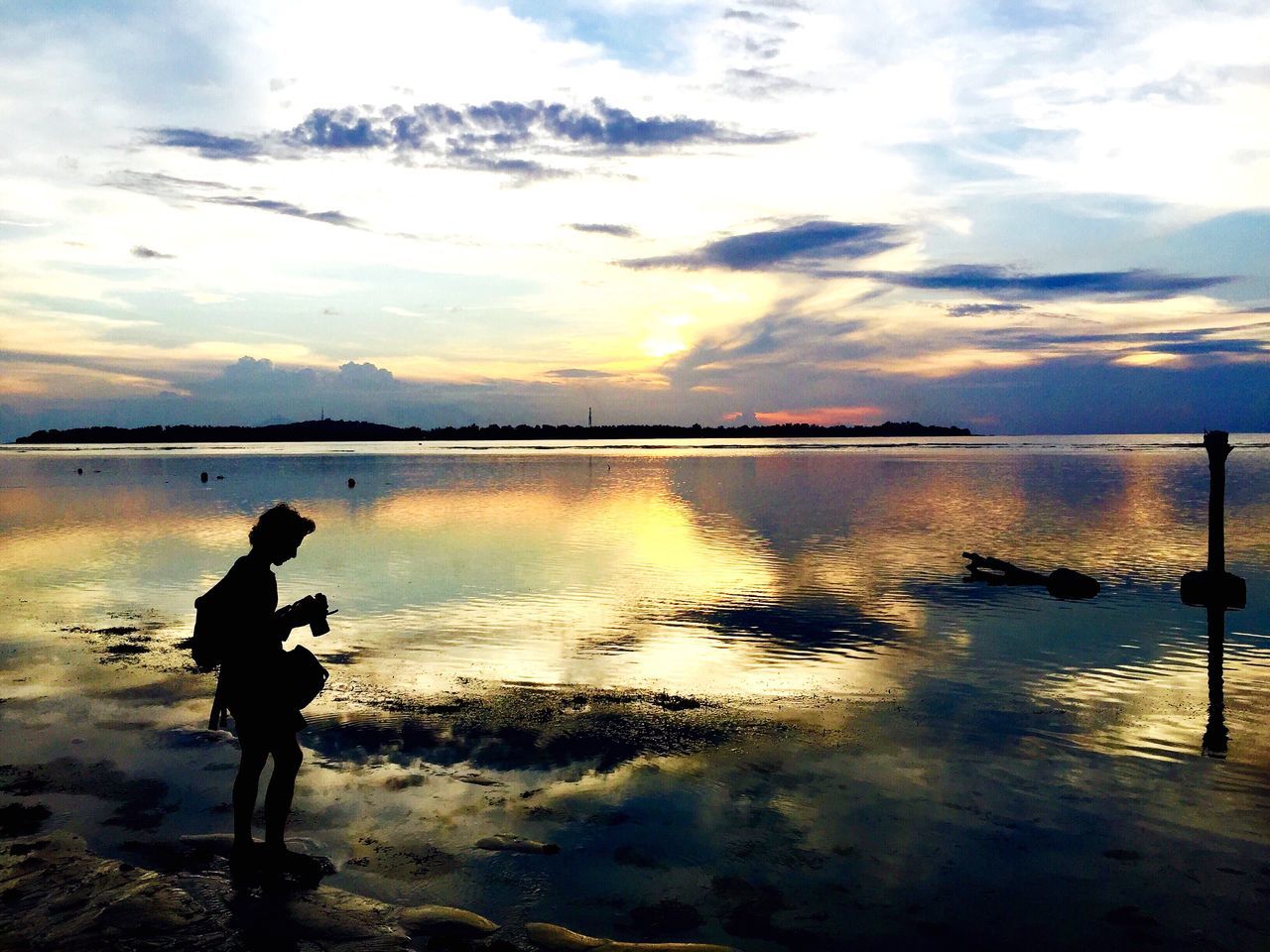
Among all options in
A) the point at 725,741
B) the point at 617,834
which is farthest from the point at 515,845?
the point at 725,741

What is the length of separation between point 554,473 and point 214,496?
37957 millimetres

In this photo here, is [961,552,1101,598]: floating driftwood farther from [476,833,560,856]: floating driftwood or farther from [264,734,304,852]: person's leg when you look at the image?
[264,734,304,852]: person's leg

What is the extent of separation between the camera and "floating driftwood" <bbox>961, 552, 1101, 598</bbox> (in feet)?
76.8

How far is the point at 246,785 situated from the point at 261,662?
3.69ft

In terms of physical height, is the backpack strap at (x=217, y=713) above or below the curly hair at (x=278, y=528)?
below

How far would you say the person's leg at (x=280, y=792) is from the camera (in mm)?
7336

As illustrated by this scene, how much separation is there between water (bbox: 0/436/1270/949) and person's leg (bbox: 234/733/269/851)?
817mm

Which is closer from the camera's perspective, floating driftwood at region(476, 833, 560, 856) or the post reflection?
floating driftwood at region(476, 833, 560, 856)

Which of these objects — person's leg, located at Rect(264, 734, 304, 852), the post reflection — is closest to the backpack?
person's leg, located at Rect(264, 734, 304, 852)

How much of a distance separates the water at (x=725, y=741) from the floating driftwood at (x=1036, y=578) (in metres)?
0.69

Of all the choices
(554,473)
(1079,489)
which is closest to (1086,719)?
(1079,489)

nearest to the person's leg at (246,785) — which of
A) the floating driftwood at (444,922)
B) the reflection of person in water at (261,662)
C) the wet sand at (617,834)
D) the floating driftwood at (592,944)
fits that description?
the reflection of person in water at (261,662)

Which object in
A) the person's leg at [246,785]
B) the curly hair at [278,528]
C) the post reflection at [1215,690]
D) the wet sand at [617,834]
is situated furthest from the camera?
the post reflection at [1215,690]

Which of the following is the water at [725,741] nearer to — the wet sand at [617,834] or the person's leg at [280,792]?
the wet sand at [617,834]
